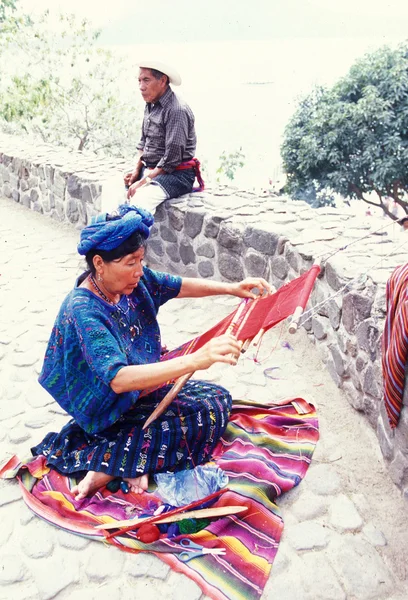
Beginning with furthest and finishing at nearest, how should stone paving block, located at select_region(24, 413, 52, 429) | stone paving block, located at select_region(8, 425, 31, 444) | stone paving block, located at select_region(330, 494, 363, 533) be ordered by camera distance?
1. stone paving block, located at select_region(24, 413, 52, 429)
2. stone paving block, located at select_region(8, 425, 31, 444)
3. stone paving block, located at select_region(330, 494, 363, 533)

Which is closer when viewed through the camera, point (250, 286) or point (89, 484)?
point (89, 484)

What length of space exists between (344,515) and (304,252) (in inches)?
67.1

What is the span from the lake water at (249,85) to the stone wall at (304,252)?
48.2ft

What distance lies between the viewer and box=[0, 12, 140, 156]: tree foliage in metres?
10.9

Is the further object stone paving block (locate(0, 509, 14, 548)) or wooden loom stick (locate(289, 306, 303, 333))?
stone paving block (locate(0, 509, 14, 548))

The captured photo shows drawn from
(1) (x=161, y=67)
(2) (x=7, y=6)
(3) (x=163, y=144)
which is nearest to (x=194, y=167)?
(3) (x=163, y=144)

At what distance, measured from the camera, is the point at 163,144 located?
4.70m

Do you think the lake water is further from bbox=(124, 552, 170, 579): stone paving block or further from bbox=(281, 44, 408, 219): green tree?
bbox=(124, 552, 170, 579): stone paving block

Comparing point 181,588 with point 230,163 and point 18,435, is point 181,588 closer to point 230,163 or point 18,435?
point 18,435

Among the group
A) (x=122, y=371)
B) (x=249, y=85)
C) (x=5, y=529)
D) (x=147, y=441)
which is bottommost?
(x=5, y=529)

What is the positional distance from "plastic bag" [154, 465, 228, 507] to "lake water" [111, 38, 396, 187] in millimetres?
17506

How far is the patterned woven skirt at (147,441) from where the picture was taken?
2451mm

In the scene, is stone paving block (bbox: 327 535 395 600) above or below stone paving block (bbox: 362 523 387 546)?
below

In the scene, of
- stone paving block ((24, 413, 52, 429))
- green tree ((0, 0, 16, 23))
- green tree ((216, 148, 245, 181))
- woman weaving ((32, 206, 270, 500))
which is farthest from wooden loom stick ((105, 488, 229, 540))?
green tree ((0, 0, 16, 23))
